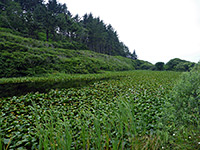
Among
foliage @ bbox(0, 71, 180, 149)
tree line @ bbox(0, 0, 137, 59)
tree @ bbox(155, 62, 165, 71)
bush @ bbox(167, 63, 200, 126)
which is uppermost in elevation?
tree line @ bbox(0, 0, 137, 59)

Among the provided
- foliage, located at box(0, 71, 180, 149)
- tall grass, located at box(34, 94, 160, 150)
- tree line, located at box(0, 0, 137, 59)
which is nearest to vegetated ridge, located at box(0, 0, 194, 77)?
tree line, located at box(0, 0, 137, 59)

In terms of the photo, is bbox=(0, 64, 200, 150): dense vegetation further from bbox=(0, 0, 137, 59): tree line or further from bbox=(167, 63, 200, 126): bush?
bbox=(0, 0, 137, 59): tree line

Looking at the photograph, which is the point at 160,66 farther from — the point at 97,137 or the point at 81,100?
the point at 97,137

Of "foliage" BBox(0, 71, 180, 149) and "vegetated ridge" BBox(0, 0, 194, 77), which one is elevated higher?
"vegetated ridge" BBox(0, 0, 194, 77)

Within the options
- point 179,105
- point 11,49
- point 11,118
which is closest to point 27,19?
point 11,49

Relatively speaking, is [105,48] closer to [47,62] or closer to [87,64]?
→ [87,64]

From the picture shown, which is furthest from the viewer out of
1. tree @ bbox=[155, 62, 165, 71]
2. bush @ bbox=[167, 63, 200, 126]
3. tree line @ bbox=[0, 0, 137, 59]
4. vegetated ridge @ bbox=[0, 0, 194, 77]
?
tree @ bbox=[155, 62, 165, 71]

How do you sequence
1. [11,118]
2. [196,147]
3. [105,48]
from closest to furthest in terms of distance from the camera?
[196,147], [11,118], [105,48]

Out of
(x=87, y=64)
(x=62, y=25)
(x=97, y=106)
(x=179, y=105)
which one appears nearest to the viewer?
(x=179, y=105)

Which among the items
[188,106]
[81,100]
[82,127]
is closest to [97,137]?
[82,127]

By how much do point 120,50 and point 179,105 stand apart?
145ft

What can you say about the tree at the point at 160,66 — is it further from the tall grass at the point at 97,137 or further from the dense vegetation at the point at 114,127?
the tall grass at the point at 97,137

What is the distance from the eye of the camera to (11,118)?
9.50ft

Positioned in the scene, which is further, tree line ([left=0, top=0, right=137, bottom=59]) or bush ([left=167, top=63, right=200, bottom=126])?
tree line ([left=0, top=0, right=137, bottom=59])
